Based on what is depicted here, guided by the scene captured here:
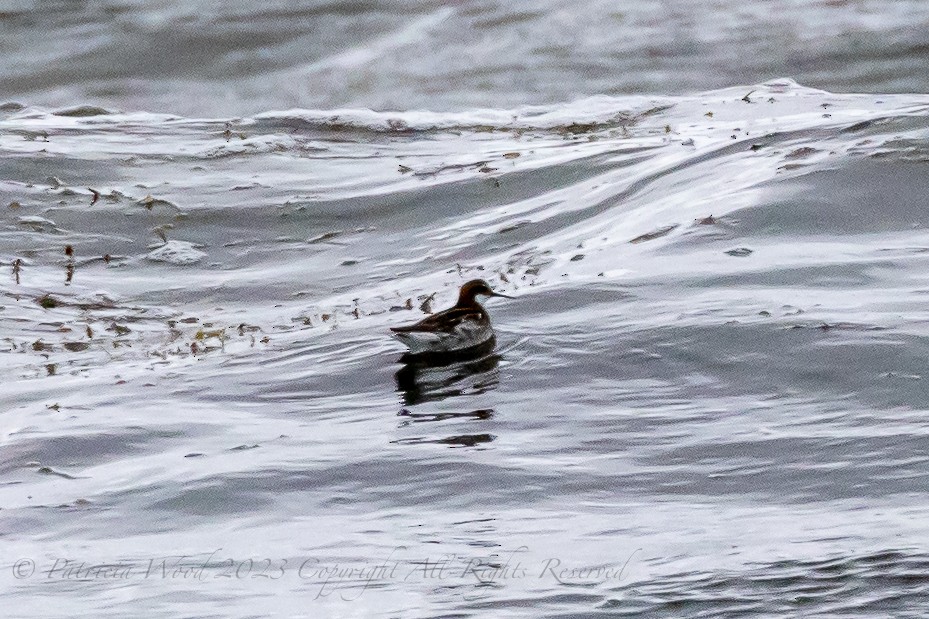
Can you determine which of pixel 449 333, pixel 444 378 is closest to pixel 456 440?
pixel 444 378

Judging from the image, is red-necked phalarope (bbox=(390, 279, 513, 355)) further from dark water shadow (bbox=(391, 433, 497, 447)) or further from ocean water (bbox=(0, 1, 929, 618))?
dark water shadow (bbox=(391, 433, 497, 447))

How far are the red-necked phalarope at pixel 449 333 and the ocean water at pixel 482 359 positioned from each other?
13 cm

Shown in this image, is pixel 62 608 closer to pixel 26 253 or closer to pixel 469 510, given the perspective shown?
pixel 469 510

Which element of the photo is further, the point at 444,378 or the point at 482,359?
the point at 482,359

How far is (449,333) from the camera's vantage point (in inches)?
379

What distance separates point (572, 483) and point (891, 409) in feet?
5.93

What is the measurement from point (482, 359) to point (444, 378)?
0.30 metres

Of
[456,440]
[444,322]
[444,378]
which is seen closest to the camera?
[456,440]

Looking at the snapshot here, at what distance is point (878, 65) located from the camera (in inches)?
781

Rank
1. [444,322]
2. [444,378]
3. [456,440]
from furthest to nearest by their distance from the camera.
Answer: [444,322], [444,378], [456,440]

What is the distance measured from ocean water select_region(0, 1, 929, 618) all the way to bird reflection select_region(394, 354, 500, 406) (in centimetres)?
3

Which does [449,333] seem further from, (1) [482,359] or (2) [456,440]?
(2) [456,440]

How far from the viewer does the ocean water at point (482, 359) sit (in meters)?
6.55

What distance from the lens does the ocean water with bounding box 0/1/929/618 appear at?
6555 mm
